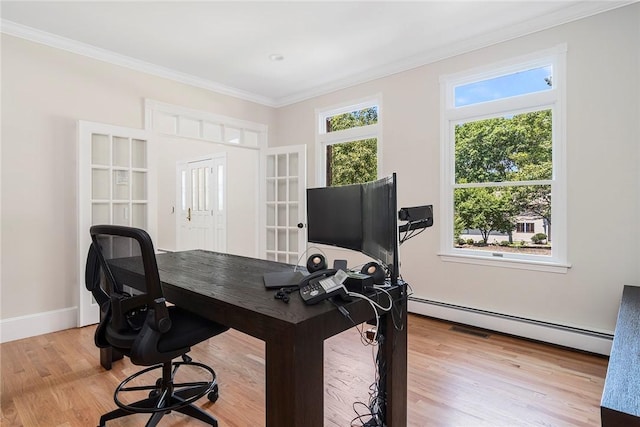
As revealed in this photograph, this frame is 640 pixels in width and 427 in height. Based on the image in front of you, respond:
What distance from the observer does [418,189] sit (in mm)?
3582

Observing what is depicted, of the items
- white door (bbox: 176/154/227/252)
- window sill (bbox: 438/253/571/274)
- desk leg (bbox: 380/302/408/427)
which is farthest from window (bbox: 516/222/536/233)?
white door (bbox: 176/154/227/252)

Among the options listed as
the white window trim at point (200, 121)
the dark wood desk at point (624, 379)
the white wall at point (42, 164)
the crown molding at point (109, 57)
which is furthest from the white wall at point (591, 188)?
the white wall at point (42, 164)

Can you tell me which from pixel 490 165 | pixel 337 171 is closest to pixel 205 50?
pixel 337 171

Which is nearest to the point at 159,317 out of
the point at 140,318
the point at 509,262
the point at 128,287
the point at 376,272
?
the point at 140,318

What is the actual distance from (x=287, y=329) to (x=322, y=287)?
28 centimetres

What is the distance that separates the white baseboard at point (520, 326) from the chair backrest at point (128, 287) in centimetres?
275

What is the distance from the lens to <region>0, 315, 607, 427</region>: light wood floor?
6.06 feet

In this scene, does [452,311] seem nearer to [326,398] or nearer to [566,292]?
[566,292]

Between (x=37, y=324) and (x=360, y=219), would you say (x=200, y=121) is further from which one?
(x=360, y=219)

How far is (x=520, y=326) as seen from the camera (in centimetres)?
295

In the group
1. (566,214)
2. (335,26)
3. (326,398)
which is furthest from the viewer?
(335,26)

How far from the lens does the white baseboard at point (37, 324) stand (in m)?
2.92

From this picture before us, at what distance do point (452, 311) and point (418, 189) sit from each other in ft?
4.17

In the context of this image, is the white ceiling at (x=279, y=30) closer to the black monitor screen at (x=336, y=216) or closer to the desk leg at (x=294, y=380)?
the black monitor screen at (x=336, y=216)
